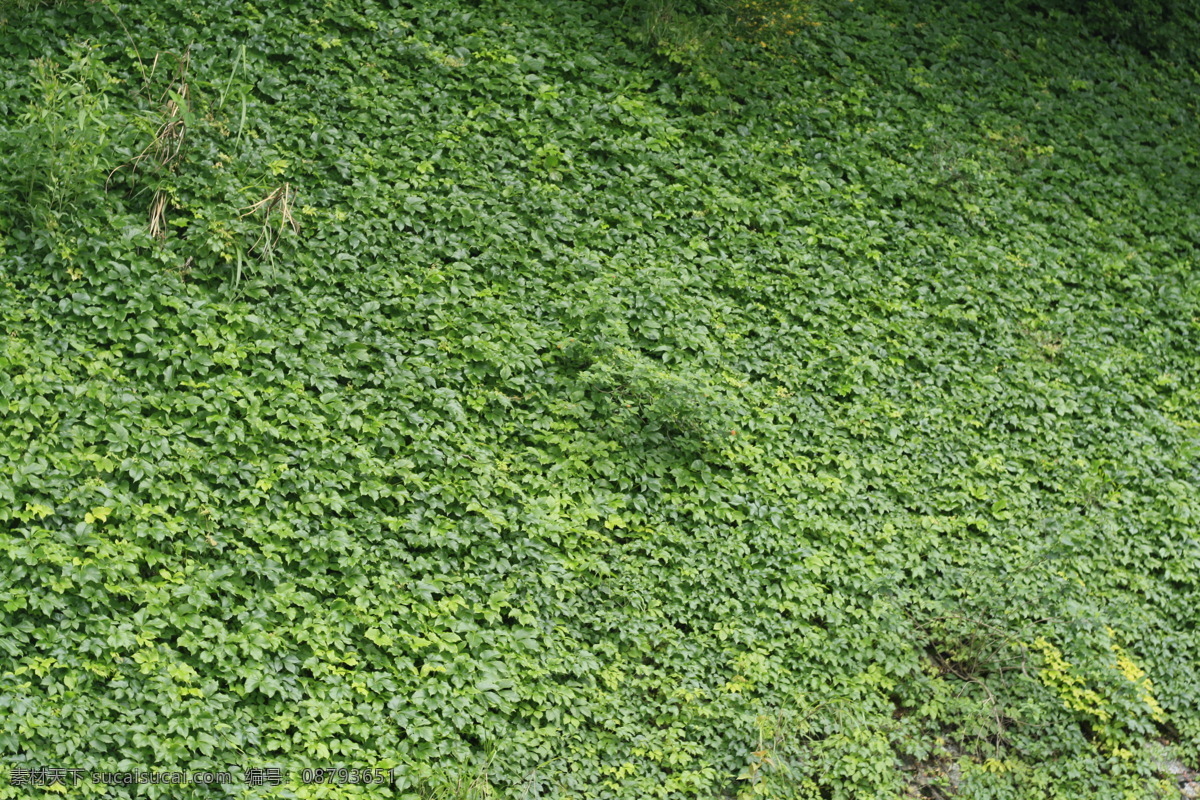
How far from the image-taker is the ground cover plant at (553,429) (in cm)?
472

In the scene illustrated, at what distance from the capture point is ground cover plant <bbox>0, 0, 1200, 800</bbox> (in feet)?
15.5

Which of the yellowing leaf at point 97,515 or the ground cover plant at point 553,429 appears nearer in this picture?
the yellowing leaf at point 97,515

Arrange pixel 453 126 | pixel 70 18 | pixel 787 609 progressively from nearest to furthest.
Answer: pixel 787 609 < pixel 70 18 < pixel 453 126

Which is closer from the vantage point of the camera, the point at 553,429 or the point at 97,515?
the point at 97,515

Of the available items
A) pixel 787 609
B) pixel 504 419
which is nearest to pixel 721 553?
pixel 787 609

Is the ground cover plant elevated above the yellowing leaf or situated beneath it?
elevated above

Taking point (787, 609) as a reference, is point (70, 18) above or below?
above

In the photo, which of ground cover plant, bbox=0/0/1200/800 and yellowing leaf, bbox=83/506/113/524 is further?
ground cover plant, bbox=0/0/1200/800

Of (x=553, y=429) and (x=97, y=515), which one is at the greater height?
(x=553, y=429)

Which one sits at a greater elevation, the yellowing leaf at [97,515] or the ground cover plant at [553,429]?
the ground cover plant at [553,429]

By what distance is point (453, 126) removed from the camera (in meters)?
7.03

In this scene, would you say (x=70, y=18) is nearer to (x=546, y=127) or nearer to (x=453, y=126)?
(x=453, y=126)

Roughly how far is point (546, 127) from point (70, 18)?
10.3ft

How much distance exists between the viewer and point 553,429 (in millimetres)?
6008
